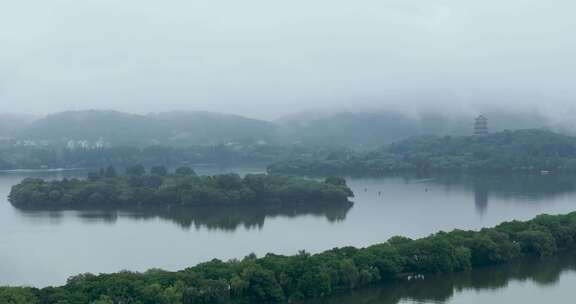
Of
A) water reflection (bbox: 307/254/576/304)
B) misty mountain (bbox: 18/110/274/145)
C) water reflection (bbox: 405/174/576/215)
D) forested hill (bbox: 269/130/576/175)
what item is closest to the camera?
water reflection (bbox: 307/254/576/304)

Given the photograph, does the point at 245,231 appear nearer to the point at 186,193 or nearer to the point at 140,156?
the point at 186,193

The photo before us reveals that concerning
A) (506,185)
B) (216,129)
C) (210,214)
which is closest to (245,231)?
(210,214)

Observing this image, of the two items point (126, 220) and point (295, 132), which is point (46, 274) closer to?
point (126, 220)

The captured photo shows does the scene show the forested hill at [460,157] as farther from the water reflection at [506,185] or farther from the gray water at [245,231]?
the gray water at [245,231]

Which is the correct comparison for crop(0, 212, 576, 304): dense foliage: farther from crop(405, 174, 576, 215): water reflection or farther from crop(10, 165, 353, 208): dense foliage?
crop(10, 165, 353, 208): dense foliage

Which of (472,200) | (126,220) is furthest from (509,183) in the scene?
(126,220)

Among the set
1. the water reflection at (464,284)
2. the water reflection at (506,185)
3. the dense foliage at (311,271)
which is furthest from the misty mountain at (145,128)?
the water reflection at (464,284)

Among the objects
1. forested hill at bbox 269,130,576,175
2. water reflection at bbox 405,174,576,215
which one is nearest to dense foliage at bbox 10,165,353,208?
water reflection at bbox 405,174,576,215
